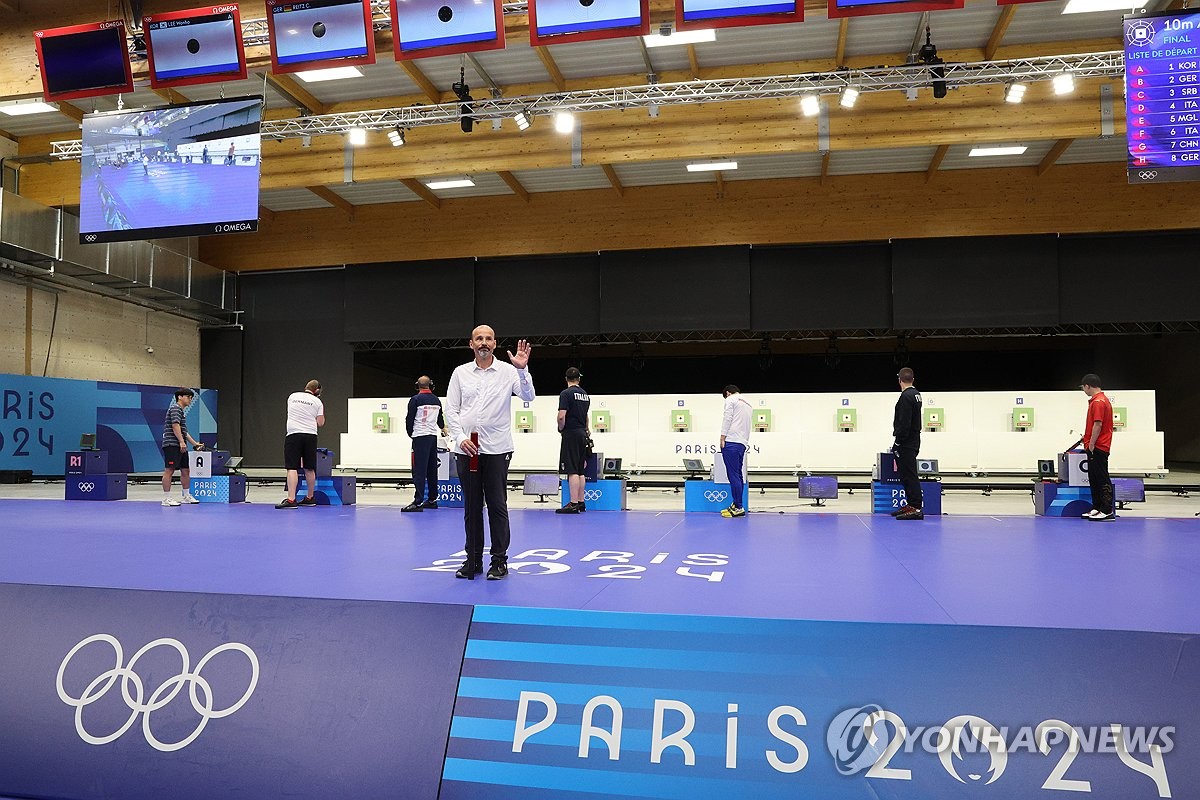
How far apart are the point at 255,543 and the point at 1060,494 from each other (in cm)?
897

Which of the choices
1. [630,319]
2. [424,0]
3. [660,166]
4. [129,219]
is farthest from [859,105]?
[129,219]

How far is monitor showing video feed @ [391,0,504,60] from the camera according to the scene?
251 inches

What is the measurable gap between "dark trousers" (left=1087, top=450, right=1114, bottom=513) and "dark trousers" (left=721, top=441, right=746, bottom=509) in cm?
390

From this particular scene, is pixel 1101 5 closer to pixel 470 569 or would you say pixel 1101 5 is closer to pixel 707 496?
pixel 707 496

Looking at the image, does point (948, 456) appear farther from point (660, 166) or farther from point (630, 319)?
point (660, 166)

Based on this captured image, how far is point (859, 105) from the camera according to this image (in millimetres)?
12016

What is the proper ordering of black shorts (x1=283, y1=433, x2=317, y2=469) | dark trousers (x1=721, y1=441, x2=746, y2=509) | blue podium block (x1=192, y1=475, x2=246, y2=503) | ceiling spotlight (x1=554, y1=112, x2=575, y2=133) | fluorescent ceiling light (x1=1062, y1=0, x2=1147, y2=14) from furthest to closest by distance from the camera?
ceiling spotlight (x1=554, y1=112, x2=575, y2=133) → blue podium block (x1=192, y1=475, x2=246, y2=503) → fluorescent ceiling light (x1=1062, y1=0, x2=1147, y2=14) → black shorts (x1=283, y1=433, x2=317, y2=469) → dark trousers (x1=721, y1=441, x2=746, y2=509)

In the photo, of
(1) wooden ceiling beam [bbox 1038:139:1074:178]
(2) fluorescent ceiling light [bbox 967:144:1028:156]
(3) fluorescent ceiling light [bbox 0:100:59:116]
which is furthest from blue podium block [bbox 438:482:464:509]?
(1) wooden ceiling beam [bbox 1038:139:1074:178]

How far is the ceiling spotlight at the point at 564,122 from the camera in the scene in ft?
36.5

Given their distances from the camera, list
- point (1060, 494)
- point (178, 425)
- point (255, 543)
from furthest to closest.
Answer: point (178, 425) < point (1060, 494) < point (255, 543)

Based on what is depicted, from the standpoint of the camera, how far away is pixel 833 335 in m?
16.0

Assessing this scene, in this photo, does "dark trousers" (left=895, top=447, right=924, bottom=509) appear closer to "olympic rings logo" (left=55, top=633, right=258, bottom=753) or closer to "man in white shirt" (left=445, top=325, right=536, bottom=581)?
"man in white shirt" (left=445, top=325, right=536, bottom=581)

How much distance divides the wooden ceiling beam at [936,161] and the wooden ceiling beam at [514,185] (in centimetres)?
850

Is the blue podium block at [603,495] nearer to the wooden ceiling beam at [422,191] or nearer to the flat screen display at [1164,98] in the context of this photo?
Answer: the flat screen display at [1164,98]
